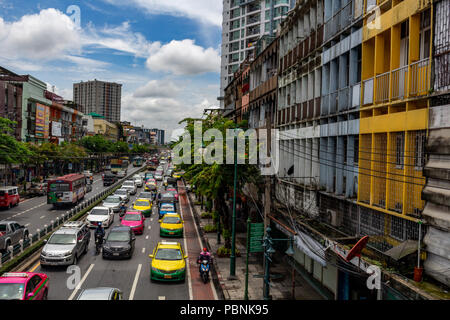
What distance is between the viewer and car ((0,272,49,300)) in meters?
11.9

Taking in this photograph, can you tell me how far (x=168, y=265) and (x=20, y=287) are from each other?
698 cm

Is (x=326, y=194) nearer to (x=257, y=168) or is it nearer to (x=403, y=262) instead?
(x=403, y=262)

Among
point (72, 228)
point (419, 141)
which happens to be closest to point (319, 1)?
point (419, 141)

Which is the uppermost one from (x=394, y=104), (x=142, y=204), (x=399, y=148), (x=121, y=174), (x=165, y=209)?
(x=394, y=104)

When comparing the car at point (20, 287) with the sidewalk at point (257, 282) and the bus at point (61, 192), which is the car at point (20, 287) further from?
the bus at point (61, 192)

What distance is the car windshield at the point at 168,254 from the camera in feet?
61.5

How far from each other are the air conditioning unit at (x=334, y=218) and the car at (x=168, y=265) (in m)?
6.98

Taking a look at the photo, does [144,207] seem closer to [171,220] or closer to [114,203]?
[114,203]

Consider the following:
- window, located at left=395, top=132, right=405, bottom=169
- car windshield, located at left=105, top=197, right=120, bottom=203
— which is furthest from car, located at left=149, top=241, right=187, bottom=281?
car windshield, located at left=105, top=197, right=120, bottom=203

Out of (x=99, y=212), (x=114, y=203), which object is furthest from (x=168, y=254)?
(x=114, y=203)

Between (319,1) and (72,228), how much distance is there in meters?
17.1

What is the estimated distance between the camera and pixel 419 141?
10891 millimetres

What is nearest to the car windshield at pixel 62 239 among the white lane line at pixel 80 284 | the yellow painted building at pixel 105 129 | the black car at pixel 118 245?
the white lane line at pixel 80 284

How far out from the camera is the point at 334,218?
1592 cm
